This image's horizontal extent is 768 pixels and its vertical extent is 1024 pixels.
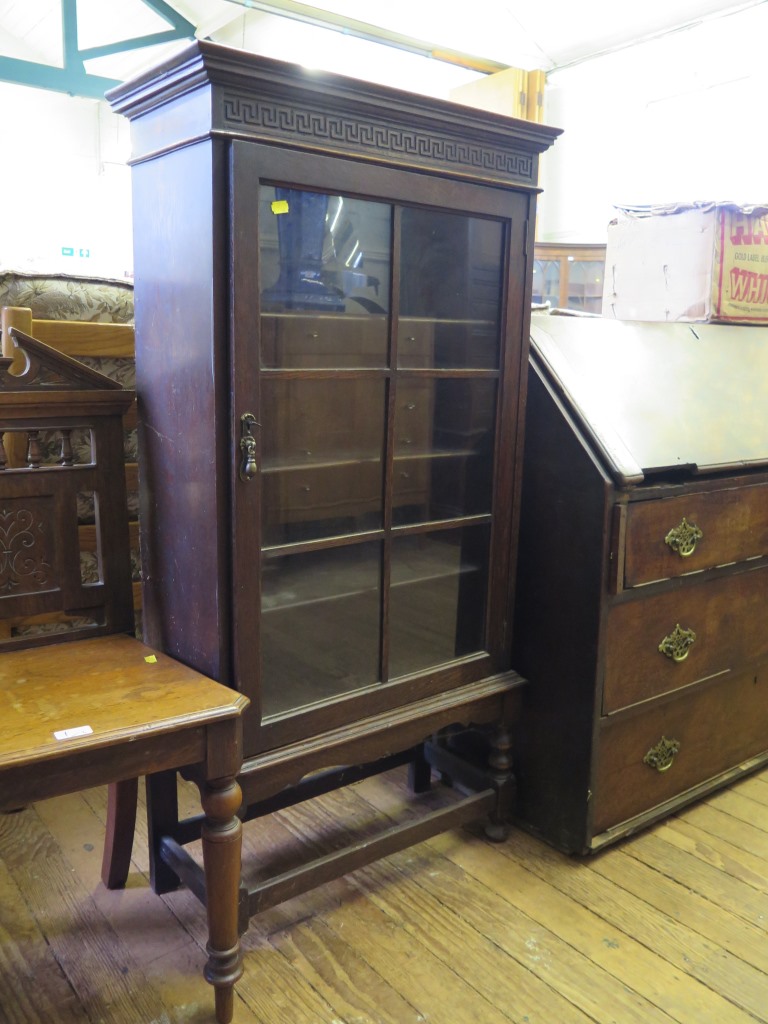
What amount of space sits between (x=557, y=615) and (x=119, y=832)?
95 cm

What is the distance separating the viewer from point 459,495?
1716 millimetres

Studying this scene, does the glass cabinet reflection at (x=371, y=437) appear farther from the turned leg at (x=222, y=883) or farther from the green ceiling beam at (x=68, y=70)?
the green ceiling beam at (x=68, y=70)

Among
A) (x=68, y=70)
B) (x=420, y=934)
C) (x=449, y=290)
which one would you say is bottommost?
(x=420, y=934)

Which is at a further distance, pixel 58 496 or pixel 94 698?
pixel 58 496

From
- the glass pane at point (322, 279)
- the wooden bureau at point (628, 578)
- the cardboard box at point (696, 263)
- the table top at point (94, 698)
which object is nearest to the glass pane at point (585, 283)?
the cardboard box at point (696, 263)

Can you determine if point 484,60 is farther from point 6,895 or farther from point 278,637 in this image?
point 6,895

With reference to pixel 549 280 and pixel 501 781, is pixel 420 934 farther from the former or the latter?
pixel 549 280

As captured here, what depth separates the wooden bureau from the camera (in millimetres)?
1735

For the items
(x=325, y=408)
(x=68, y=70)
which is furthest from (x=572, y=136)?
(x=325, y=408)

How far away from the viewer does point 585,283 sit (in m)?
4.33

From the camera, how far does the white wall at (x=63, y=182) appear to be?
5434mm

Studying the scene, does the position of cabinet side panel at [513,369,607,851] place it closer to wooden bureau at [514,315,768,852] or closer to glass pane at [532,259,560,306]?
wooden bureau at [514,315,768,852]

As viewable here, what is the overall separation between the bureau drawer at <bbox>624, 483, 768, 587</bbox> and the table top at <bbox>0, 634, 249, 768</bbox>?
33.3 inches

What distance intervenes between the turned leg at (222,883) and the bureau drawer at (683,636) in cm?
80
